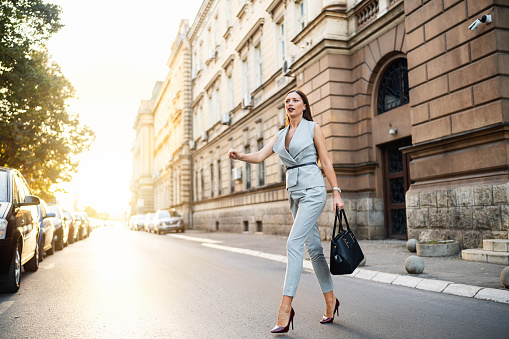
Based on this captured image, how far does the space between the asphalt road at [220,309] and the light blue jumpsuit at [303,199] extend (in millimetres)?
515

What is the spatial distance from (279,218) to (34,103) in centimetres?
1074

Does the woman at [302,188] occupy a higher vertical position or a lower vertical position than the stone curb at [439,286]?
higher

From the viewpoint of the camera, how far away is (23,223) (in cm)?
761

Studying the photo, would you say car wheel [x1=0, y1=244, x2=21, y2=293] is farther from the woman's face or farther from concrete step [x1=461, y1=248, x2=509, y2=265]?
concrete step [x1=461, y1=248, x2=509, y2=265]

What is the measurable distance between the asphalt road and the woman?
32 centimetres

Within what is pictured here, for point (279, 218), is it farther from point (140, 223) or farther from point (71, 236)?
point (140, 223)

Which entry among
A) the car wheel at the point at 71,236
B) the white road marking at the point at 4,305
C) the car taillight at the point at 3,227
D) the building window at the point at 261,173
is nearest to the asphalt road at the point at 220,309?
the white road marking at the point at 4,305

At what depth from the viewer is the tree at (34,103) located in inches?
730

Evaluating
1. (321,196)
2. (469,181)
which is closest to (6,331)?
(321,196)

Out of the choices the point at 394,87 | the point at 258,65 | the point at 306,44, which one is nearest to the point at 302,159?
the point at 394,87

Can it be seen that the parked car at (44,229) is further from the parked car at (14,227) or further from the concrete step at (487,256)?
the concrete step at (487,256)

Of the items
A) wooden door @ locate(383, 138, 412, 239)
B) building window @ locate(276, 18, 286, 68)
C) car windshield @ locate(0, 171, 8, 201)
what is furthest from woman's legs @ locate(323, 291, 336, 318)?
building window @ locate(276, 18, 286, 68)

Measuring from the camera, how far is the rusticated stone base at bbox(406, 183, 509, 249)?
894 centimetres

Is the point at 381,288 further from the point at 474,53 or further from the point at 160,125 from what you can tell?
the point at 160,125
